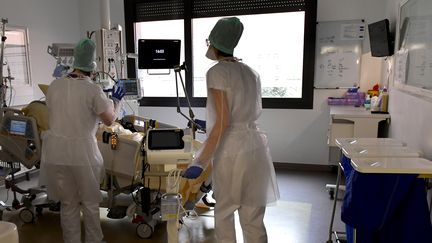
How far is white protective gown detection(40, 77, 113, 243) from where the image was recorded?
2.20 m

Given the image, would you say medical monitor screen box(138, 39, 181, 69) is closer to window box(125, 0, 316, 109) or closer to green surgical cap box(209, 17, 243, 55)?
window box(125, 0, 316, 109)

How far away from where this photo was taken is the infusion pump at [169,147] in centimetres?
191

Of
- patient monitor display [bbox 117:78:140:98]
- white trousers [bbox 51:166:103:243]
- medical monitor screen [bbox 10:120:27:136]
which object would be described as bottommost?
white trousers [bbox 51:166:103:243]

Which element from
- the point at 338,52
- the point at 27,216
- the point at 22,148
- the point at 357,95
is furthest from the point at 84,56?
the point at 357,95

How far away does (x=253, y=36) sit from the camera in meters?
4.43

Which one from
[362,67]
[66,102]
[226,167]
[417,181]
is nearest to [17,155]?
[66,102]

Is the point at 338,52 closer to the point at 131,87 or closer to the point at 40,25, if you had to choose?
the point at 131,87

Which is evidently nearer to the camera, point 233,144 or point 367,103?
point 233,144

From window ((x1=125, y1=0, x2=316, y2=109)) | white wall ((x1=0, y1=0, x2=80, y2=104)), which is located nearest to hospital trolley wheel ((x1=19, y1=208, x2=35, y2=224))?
white wall ((x1=0, y1=0, x2=80, y2=104))

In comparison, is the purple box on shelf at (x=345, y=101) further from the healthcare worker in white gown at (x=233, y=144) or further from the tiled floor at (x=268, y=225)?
the healthcare worker in white gown at (x=233, y=144)

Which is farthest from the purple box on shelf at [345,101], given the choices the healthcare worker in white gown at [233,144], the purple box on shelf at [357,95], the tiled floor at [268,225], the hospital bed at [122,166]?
the healthcare worker in white gown at [233,144]

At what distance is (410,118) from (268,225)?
1393 mm

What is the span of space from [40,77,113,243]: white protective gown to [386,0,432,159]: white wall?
6.66ft

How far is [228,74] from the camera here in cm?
182
